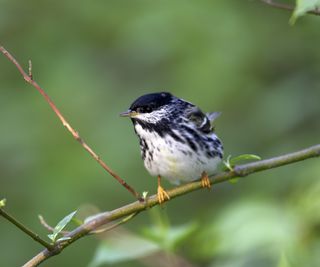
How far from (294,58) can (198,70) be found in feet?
3.17

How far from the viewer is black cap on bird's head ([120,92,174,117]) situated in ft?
14.6

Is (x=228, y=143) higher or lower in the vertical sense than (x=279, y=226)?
higher

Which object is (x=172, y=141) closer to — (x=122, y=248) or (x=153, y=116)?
(x=153, y=116)

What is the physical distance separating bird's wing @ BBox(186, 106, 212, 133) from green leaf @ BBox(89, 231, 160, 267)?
1.43 metres

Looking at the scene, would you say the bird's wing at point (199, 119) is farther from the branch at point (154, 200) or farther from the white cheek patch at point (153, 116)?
the branch at point (154, 200)

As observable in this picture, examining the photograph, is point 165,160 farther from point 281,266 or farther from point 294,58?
point 294,58

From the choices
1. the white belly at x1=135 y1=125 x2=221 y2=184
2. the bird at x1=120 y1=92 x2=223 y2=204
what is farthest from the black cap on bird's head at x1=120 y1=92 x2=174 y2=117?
the white belly at x1=135 y1=125 x2=221 y2=184

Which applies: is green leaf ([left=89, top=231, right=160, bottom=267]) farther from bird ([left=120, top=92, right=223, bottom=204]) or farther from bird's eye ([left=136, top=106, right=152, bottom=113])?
bird's eye ([left=136, top=106, right=152, bottom=113])

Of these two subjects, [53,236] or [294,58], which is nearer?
[53,236]

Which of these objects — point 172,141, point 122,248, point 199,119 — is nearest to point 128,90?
point 199,119

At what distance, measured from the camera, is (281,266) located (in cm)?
217

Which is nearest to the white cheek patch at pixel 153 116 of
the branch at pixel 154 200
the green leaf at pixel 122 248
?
the branch at pixel 154 200

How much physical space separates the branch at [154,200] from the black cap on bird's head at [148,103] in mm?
1051

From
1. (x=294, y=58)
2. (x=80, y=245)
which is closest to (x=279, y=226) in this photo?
(x=294, y=58)
